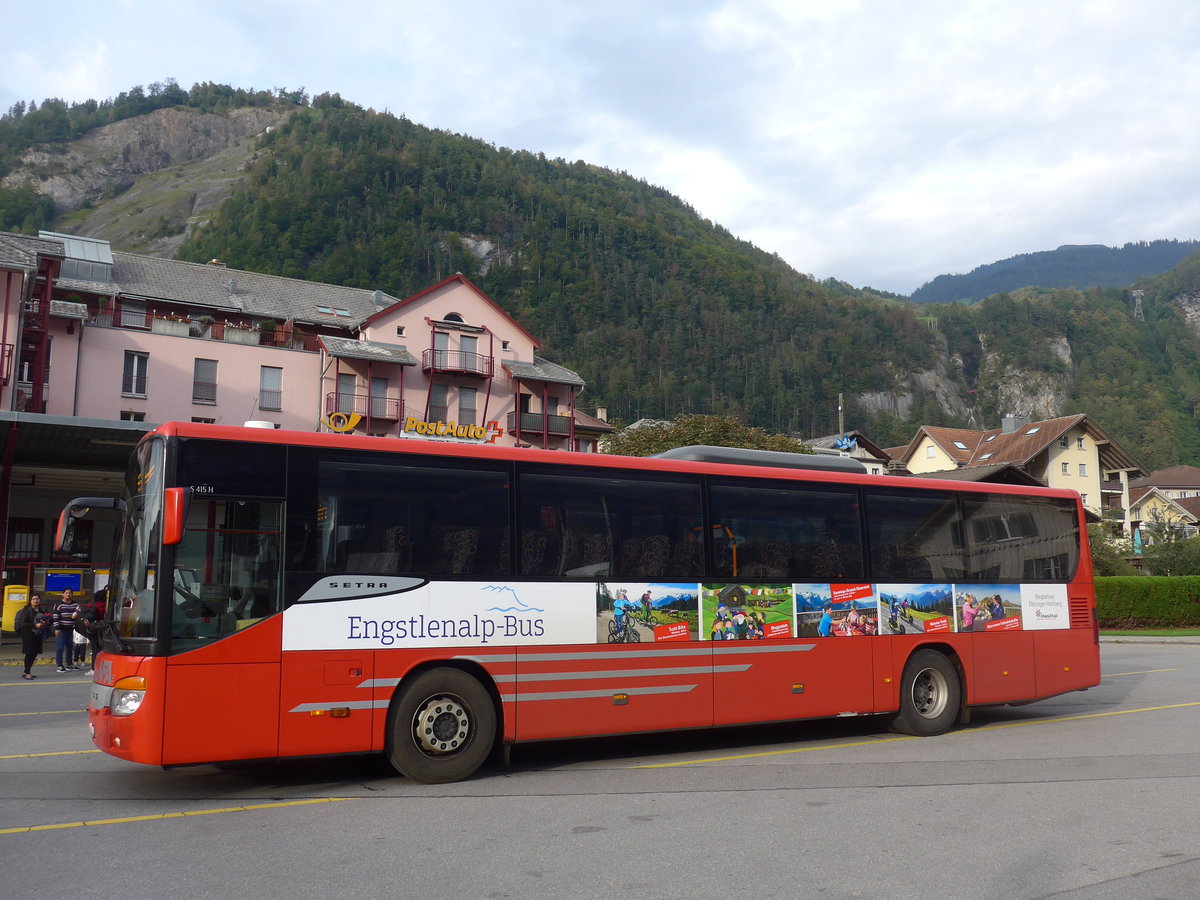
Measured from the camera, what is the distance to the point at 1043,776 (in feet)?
30.5

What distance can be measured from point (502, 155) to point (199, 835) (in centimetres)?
17801

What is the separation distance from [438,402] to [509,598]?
42.8 meters

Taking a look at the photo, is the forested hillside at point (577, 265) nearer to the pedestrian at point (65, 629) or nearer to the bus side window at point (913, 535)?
the pedestrian at point (65, 629)

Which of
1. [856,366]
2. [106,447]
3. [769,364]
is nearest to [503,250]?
[769,364]

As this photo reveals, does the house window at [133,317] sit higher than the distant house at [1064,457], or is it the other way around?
the house window at [133,317]

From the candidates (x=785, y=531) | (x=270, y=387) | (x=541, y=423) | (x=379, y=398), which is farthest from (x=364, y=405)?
(x=785, y=531)

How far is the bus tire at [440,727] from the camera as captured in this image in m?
8.66

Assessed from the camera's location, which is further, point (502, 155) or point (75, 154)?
point (75, 154)

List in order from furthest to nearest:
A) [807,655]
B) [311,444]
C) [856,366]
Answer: [856,366] → [807,655] → [311,444]

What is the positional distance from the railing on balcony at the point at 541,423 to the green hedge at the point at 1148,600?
27.9m

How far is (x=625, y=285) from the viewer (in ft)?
521

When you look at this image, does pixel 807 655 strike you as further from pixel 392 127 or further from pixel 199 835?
pixel 392 127

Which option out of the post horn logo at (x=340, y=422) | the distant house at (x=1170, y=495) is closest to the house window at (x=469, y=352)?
the post horn logo at (x=340, y=422)

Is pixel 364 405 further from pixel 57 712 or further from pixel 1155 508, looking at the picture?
pixel 1155 508
